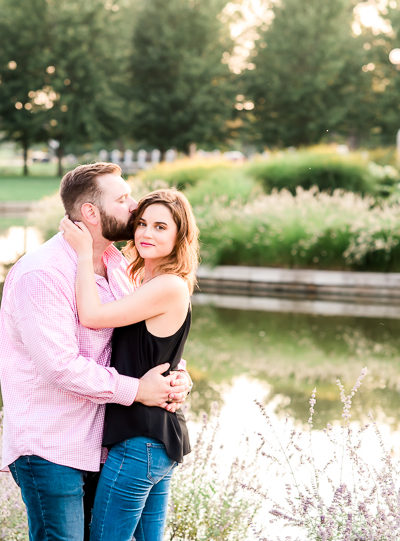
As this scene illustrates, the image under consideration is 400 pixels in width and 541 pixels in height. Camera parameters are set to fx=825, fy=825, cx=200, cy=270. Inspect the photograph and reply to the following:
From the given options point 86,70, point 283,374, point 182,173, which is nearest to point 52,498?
point 283,374

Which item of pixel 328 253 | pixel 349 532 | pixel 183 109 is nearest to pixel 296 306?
pixel 328 253

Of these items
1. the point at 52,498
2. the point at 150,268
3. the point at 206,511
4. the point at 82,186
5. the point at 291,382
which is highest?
the point at 82,186

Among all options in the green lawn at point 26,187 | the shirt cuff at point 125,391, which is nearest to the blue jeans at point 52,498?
the shirt cuff at point 125,391

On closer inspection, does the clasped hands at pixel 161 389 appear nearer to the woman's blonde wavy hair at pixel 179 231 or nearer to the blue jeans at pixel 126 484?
the blue jeans at pixel 126 484

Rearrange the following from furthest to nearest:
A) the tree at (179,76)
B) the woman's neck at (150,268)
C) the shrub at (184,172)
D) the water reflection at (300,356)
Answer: the tree at (179,76) → the shrub at (184,172) → the water reflection at (300,356) → the woman's neck at (150,268)

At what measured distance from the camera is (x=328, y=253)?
1486 centimetres

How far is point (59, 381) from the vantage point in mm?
2646

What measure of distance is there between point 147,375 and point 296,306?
10.2m

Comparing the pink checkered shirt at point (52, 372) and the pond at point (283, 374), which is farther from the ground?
the pink checkered shirt at point (52, 372)

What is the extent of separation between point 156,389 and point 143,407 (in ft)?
0.26

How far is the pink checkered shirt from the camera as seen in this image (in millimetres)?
2652

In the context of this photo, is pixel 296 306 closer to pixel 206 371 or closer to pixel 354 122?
pixel 206 371

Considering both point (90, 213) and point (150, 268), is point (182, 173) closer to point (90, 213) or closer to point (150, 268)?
point (150, 268)

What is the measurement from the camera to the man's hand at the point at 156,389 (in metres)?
2.77
